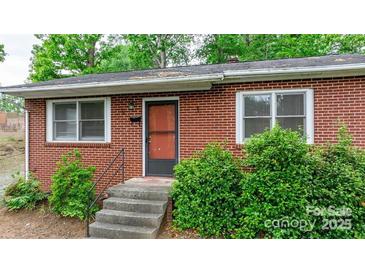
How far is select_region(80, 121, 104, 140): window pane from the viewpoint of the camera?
6812mm

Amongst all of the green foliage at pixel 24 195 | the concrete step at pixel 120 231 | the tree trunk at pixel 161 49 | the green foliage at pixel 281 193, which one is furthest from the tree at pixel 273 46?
the green foliage at pixel 24 195

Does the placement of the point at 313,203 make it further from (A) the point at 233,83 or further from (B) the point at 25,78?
(B) the point at 25,78

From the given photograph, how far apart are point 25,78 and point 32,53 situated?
17.0 feet

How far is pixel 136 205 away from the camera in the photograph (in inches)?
192

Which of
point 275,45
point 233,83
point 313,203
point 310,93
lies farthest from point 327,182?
point 275,45

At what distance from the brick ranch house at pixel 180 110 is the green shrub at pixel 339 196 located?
1274 millimetres

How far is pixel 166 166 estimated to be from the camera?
6.41 m

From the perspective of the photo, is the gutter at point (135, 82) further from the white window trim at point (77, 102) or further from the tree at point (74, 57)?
the tree at point (74, 57)

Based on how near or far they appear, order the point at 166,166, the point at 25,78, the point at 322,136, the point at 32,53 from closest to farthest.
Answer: the point at 322,136 < the point at 166,166 < the point at 32,53 < the point at 25,78

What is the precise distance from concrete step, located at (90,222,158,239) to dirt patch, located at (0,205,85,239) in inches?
20.3

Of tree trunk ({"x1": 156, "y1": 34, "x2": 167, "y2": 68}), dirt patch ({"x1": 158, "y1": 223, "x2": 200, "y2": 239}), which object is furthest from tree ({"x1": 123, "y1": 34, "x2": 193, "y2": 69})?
dirt patch ({"x1": 158, "y1": 223, "x2": 200, "y2": 239})

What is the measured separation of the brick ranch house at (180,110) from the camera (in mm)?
5168

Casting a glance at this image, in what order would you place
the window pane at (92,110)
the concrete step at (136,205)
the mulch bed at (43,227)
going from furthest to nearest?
the window pane at (92,110), the concrete step at (136,205), the mulch bed at (43,227)

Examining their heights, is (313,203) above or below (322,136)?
below
